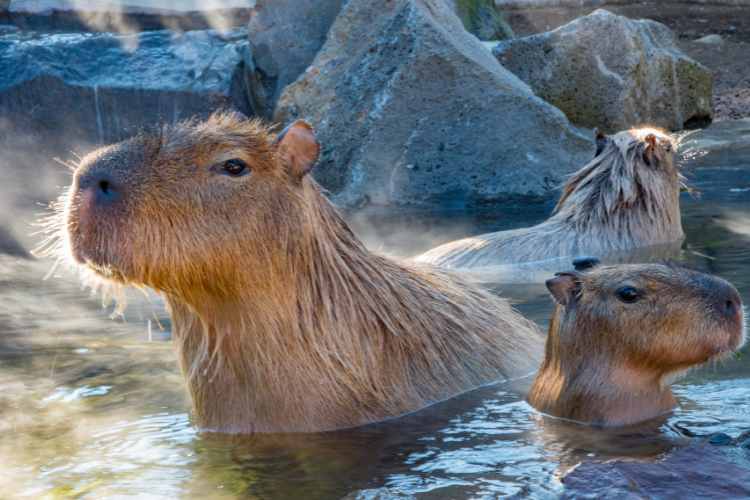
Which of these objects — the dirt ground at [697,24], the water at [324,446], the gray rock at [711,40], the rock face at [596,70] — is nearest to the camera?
the water at [324,446]

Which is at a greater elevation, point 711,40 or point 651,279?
point 711,40

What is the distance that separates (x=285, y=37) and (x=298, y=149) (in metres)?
7.44

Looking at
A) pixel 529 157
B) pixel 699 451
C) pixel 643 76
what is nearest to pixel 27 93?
pixel 529 157

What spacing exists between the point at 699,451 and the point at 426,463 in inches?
30.7

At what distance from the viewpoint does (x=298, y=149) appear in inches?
150

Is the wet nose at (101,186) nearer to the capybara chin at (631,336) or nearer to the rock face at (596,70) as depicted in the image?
the capybara chin at (631,336)

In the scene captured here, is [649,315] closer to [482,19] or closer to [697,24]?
[482,19]

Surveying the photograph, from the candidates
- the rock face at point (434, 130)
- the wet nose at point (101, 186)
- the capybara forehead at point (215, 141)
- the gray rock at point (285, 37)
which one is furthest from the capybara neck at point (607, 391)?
the gray rock at point (285, 37)

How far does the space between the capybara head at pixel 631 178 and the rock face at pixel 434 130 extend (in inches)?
65.4

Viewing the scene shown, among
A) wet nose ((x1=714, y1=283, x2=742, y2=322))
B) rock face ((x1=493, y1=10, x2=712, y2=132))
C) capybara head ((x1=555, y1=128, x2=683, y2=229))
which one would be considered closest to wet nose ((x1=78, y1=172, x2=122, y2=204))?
wet nose ((x1=714, y1=283, x2=742, y2=322))

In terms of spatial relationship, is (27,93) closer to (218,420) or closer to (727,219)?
(727,219)

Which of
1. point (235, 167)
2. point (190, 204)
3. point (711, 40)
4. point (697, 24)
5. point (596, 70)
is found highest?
point (697, 24)

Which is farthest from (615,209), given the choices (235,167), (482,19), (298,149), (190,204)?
(482,19)

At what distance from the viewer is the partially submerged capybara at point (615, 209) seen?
21.6 feet
